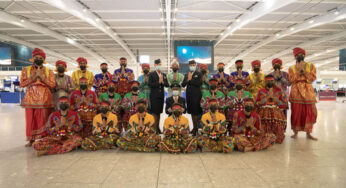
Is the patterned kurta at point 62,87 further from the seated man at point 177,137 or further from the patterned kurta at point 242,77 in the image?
the patterned kurta at point 242,77

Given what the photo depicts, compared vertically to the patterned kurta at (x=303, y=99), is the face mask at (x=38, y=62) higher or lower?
higher

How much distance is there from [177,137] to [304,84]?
3.31 metres

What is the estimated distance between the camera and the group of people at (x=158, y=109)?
342 cm

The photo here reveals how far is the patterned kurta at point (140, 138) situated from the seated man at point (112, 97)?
2.99ft

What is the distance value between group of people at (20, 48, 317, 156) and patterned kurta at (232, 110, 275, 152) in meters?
0.02

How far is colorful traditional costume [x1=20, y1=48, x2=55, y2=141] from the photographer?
3.78 m

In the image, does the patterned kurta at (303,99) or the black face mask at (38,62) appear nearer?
the black face mask at (38,62)

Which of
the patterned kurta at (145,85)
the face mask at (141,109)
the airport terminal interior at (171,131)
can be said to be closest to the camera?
the airport terminal interior at (171,131)

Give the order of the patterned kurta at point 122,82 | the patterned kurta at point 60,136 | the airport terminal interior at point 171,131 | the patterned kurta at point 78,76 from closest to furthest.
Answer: the airport terminal interior at point 171,131 < the patterned kurta at point 60,136 < the patterned kurta at point 78,76 < the patterned kurta at point 122,82

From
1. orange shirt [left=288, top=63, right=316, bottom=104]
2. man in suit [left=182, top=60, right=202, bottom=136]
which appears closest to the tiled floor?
orange shirt [left=288, top=63, right=316, bottom=104]

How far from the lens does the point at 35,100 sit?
3789mm

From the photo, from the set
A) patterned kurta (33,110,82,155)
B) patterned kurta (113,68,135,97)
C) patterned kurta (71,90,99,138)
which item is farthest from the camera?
patterned kurta (113,68,135,97)

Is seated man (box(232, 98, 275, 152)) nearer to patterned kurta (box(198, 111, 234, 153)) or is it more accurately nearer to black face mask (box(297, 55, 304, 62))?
patterned kurta (box(198, 111, 234, 153))

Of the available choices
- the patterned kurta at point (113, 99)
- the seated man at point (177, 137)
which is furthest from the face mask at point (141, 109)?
the patterned kurta at point (113, 99)
